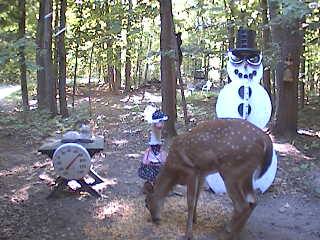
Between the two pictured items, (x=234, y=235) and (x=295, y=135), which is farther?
(x=295, y=135)

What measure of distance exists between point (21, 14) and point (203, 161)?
987cm

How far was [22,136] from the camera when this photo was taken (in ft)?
36.7

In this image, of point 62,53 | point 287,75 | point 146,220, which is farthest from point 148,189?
point 62,53

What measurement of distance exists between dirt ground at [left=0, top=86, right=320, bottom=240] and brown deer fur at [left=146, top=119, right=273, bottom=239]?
54 cm

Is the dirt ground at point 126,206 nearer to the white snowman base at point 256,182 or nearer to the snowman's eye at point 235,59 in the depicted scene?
the white snowman base at point 256,182

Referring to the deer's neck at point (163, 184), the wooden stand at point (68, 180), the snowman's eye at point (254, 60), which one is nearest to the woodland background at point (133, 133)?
the wooden stand at point (68, 180)

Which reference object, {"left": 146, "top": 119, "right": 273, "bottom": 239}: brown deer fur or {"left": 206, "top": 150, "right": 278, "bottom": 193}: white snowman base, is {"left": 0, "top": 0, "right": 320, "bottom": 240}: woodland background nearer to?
{"left": 206, "top": 150, "right": 278, "bottom": 193}: white snowman base

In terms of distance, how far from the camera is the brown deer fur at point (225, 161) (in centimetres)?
460

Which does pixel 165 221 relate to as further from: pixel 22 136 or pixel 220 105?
pixel 22 136

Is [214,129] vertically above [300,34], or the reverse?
[300,34]

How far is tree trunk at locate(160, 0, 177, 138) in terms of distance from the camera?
9.70 meters

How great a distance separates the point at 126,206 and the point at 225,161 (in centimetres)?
189

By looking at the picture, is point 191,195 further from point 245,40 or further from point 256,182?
point 245,40

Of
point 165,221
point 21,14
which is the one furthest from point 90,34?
point 165,221
